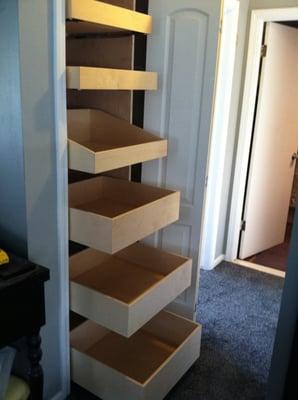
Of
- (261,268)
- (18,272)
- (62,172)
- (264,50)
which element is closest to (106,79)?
(62,172)

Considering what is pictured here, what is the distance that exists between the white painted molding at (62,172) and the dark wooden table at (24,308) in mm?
277

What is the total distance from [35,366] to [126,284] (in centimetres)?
65

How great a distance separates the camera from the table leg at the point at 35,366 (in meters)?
1.47

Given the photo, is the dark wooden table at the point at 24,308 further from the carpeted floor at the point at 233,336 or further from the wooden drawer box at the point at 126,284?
the carpeted floor at the point at 233,336

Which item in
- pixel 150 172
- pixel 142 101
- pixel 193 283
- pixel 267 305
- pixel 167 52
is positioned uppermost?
pixel 167 52

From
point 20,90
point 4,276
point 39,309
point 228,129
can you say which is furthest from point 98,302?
point 228,129

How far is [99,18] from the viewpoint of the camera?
1603 mm

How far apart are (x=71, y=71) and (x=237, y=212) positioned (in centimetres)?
221

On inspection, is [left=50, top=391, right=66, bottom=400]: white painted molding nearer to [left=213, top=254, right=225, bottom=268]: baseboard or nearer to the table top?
the table top

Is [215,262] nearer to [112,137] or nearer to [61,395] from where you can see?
[112,137]

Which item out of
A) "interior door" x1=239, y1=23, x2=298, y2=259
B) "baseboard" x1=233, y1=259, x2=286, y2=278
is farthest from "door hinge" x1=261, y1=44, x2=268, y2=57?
"baseboard" x1=233, y1=259, x2=286, y2=278

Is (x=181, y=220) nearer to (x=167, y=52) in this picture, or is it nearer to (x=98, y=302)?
(x=98, y=302)

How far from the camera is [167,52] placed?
2037 millimetres

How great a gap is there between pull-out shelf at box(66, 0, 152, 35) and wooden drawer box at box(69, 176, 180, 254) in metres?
0.76
